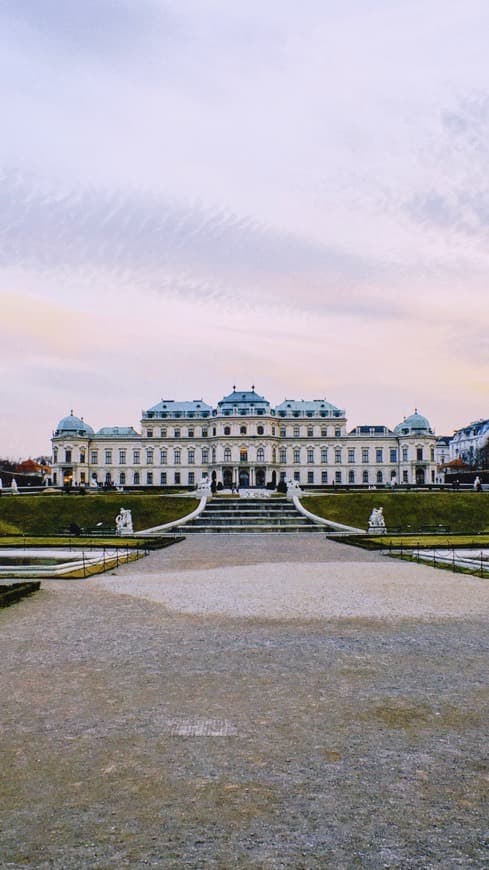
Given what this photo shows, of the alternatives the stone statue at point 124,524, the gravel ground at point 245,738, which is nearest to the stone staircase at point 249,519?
the stone statue at point 124,524

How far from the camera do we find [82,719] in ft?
26.3

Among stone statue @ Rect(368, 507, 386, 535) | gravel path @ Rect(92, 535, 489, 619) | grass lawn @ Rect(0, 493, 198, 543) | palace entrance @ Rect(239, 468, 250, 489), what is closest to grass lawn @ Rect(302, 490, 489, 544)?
stone statue @ Rect(368, 507, 386, 535)

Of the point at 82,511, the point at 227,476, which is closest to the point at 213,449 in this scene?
the point at 227,476

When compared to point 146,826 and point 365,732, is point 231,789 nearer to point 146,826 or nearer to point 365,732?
point 146,826

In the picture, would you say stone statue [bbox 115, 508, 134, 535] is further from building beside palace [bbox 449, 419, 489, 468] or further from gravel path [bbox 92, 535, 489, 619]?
building beside palace [bbox 449, 419, 489, 468]

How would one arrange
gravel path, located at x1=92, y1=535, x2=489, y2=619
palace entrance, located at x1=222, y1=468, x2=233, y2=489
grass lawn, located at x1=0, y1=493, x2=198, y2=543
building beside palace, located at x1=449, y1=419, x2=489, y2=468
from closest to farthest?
gravel path, located at x1=92, y1=535, x2=489, y2=619, grass lawn, located at x1=0, y1=493, x2=198, y2=543, palace entrance, located at x1=222, y1=468, x2=233, y2=489, building beside palace, located at x1=449, y1=419, x2=489, y2=468

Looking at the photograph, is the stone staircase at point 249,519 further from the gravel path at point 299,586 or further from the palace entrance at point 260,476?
the palace entrance at point 260,476

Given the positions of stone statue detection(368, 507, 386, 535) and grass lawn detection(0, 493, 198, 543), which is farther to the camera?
grass lawn detection(0, 493, 198, 543)

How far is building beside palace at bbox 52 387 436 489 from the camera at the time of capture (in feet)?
360

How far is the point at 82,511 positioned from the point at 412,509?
26050 millimetres

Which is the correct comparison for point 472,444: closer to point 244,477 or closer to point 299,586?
point 244,477

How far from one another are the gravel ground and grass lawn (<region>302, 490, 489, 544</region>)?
3534cm

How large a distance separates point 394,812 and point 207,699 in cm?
343

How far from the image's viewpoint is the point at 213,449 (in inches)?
4289
